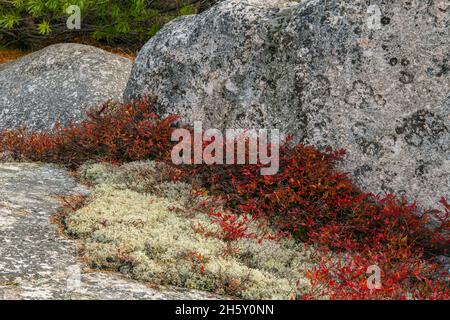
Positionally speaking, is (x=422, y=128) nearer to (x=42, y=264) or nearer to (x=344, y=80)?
(x=344, y=80)

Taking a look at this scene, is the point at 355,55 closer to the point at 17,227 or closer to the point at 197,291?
the point at 197,291

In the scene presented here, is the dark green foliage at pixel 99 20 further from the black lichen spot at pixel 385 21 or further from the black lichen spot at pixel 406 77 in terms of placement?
the black lichen spot at pixel 406 77

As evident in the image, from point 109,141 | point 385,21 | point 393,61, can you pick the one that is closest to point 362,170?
point 393,61

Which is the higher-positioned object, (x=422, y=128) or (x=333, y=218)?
Result: (x=422, y=128)

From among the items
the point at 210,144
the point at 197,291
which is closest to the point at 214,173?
the point at 210,144

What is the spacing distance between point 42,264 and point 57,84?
7317 millimetres

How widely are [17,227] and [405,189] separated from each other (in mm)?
3979

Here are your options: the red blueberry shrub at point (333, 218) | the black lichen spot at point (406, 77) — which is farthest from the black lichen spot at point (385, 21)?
the red blueberry shrub at point (333, 218)

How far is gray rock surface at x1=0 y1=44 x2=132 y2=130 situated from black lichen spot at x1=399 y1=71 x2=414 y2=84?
6016mm

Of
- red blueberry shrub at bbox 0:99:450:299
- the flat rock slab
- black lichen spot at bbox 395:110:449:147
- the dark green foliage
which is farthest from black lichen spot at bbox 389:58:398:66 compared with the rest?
the dark green foliage

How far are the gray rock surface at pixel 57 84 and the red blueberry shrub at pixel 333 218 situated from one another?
3.68m

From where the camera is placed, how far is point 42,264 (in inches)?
195

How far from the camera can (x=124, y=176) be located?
723cm
